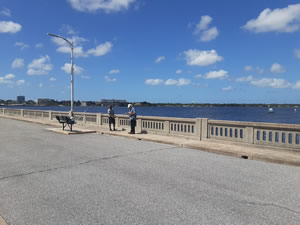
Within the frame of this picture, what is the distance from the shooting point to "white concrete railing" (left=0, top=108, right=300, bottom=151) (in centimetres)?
877

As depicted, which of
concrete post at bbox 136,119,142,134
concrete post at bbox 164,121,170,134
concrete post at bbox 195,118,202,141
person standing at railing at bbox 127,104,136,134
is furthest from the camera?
concrete post at bbox 136,119,142,134

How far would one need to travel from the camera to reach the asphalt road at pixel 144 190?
3871mm

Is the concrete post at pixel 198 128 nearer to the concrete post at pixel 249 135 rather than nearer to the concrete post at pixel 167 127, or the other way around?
the concrete post at pixel 167 127

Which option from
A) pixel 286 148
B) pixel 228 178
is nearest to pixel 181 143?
pixel 286 148

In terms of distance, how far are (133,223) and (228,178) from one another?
3.22 metres

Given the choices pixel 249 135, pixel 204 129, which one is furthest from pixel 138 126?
pixel 249 135

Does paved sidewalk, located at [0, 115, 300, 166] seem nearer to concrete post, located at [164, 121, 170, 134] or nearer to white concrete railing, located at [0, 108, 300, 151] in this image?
white concrete railing, located at [0, 108, 300, 151]

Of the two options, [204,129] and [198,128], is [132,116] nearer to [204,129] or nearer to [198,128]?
[198,128]

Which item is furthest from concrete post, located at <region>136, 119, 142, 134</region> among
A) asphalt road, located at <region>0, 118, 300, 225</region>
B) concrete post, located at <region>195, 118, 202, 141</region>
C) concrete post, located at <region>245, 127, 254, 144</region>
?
concrete post, located at <region>245, 127, 254, 144</region>

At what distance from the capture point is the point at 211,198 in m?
4.64

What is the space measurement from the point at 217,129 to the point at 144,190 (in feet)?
25.7

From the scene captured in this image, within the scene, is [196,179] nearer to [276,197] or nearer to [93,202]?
[276,197]

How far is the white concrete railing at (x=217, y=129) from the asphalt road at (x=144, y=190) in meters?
1.88

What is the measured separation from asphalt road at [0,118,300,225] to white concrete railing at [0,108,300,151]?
74.1 inches
